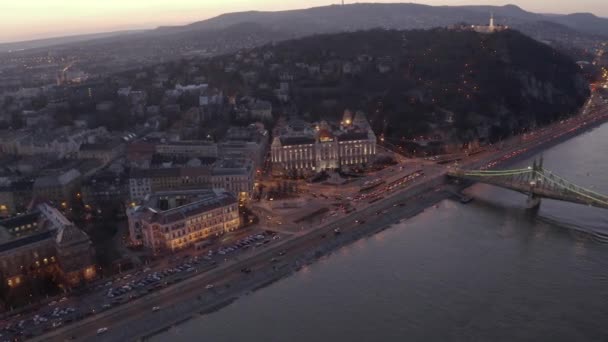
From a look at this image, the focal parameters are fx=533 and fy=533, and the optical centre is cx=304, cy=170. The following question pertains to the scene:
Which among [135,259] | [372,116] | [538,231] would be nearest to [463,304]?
[538,231]

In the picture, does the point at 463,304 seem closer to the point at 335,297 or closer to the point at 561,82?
the point at 335,297

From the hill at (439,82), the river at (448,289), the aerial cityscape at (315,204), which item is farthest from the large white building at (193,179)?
the hill at (439,82)

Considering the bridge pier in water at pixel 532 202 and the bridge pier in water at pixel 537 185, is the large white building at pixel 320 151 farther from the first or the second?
the bridge pier in water at pixel 532 202

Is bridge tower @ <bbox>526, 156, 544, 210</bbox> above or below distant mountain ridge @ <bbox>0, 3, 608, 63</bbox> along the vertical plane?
below

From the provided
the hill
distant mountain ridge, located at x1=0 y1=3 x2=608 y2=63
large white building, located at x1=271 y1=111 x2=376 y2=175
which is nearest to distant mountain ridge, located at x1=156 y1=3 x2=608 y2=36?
distant mountain ridge, located at x1=0 y1=3 x2=608 y2=63

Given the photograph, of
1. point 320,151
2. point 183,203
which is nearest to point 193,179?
point 183,203

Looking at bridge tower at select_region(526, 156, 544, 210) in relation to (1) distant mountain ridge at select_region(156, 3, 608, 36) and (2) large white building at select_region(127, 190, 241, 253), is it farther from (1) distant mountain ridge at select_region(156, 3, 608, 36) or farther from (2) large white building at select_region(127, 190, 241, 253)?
(1) distant mountain ridge at select_region(156, 3, 608, 36)

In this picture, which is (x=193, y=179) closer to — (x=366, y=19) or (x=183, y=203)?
(x=183, y=203)
